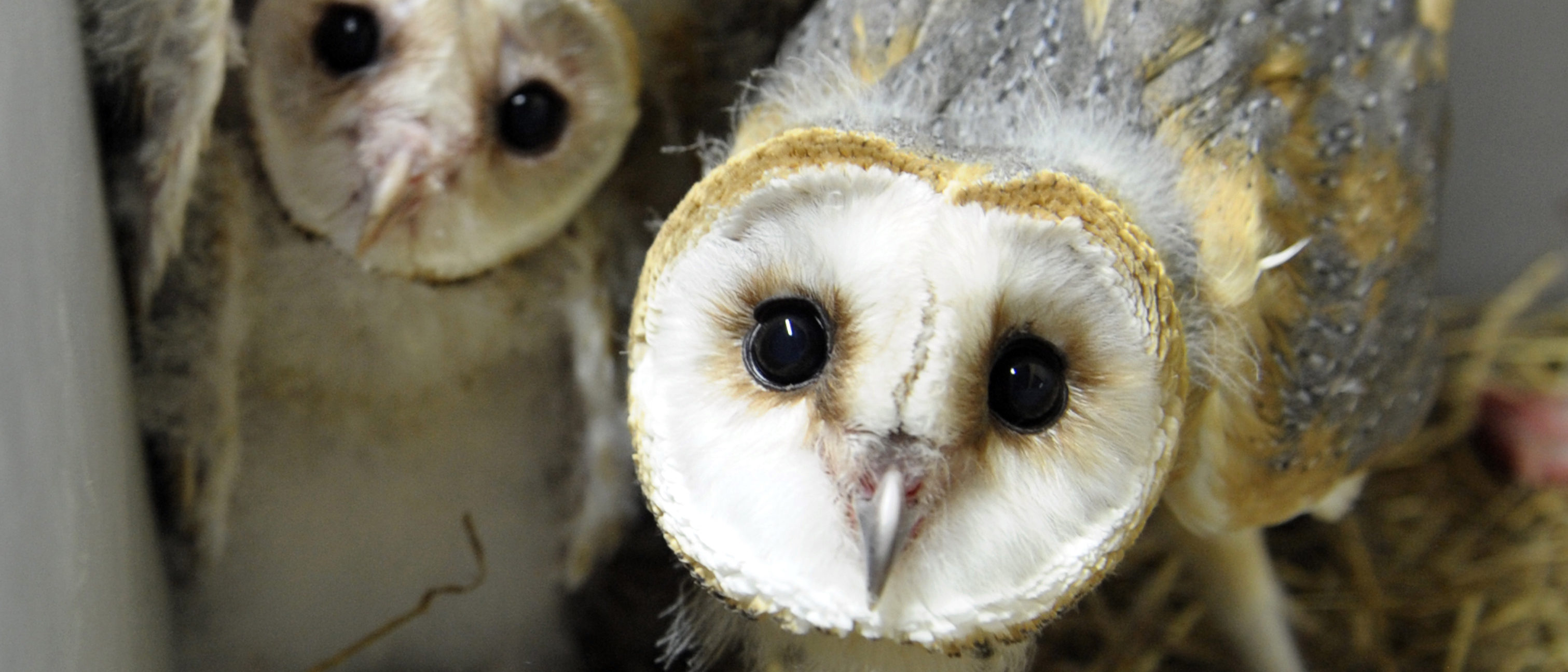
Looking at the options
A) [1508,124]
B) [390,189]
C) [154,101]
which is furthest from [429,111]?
[1508,124]

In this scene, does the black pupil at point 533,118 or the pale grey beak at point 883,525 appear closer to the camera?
the pale grey beak at point 883,525

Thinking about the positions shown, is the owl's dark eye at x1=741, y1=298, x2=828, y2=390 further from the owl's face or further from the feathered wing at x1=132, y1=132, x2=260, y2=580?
the feathered wing at x1=132, y1=132, x2=260, y2=580

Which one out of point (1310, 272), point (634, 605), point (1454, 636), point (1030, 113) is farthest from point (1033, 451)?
point (1454, 636)

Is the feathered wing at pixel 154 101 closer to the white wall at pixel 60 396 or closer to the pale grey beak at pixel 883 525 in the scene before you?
the white wall at pixel 60 396

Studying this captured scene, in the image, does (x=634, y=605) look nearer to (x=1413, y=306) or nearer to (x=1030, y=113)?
(x=1030, y=113)

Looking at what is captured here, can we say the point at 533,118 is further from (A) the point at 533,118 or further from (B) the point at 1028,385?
(B) the point at 1028,385

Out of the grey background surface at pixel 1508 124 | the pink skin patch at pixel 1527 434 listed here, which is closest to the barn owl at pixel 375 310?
the grey background surface at pixel 1508 124
